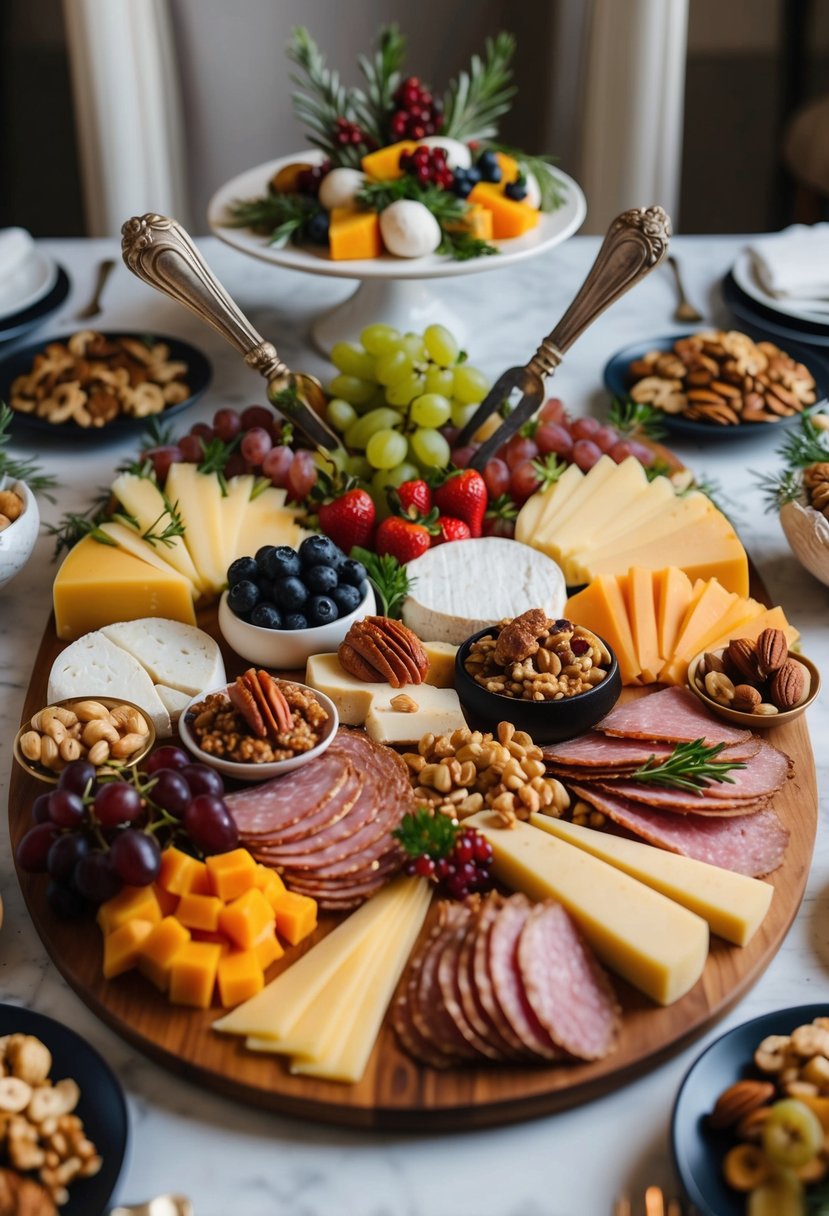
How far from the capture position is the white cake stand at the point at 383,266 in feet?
7.25

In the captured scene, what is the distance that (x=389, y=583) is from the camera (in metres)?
1.82

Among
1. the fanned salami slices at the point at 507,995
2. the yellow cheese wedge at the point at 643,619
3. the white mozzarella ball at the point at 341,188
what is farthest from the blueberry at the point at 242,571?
Result: the white mozzarella ball at the point at 341,188

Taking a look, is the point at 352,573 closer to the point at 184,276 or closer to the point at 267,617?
the point at 267,617

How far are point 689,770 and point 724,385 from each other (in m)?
1.07

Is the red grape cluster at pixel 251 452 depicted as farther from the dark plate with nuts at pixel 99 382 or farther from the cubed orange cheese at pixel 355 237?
the cubed orange cheese at pixel 355 237

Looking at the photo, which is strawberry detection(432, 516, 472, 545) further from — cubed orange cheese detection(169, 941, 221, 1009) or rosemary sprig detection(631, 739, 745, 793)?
cubed orange cheese detection(169, 941, 221, 1009)

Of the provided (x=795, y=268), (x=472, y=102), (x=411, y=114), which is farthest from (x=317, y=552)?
(x=795, y=268)

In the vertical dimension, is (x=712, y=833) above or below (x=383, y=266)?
below

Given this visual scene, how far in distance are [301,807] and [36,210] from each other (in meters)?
3.60

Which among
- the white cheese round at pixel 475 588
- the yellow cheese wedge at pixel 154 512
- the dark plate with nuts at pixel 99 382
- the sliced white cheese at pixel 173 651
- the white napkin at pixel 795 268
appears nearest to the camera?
the sliced white cheese at pixel 173 651

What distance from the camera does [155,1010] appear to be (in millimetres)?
1267

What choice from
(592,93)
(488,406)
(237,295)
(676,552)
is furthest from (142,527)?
(592,93)

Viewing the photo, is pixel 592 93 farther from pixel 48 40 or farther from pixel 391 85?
pixel 48 40

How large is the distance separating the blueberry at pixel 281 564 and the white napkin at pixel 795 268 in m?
1.40
